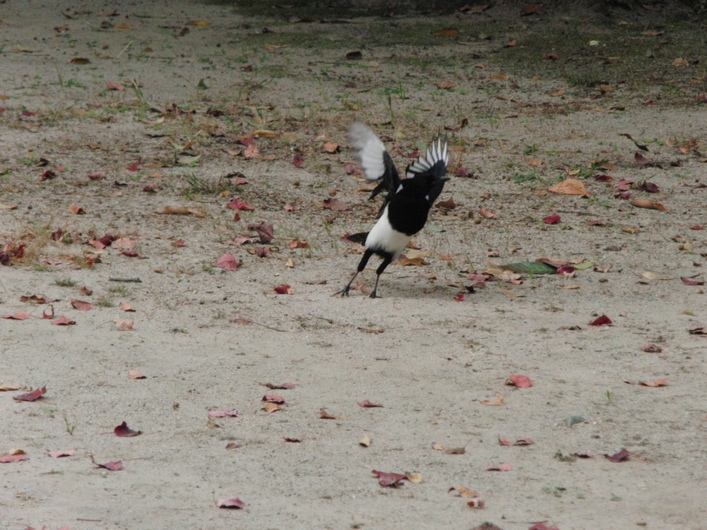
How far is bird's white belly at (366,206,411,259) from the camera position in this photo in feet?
17.4

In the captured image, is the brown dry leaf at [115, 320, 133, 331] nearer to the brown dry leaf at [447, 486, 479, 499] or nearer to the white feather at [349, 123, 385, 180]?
the white feather at [349, 123, 385, 180]

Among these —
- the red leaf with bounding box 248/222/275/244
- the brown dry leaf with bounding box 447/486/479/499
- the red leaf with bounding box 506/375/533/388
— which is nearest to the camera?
the brown dry leaf with bounding box 447/486/479/499

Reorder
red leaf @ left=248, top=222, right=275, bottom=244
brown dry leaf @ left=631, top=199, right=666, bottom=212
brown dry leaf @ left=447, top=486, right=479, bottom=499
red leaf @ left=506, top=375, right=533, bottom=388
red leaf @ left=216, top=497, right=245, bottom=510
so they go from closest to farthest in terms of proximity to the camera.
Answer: red leaf @ left=216, top=497, right=245, bottom=510
brown dry leaf @ left=447, top=486, right=479, bottom=499
red leaf @ left=506, top=375, right=533, bottom=388
red leaf @ left=248, top=222, right=275, bottom=244
brown dry leaf @ left=631, top=199, right=666, bottom=212

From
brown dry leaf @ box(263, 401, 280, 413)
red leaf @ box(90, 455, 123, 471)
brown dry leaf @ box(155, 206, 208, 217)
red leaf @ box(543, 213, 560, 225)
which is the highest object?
red leaf @ box(543, 213, 560, 225)

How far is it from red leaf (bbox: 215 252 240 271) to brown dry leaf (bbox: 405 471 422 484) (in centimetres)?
251

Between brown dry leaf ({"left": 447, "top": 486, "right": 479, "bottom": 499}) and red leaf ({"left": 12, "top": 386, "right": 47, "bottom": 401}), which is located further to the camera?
red leaf ({"left": 12, "top": 386, "right": 47, "bottom": 401})

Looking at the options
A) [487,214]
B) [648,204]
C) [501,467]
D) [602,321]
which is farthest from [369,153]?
[501,467]

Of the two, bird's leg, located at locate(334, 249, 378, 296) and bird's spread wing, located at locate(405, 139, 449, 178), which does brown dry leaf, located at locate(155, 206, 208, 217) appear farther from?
bird's spread wing, located at locate(405, 139, 449, 178)

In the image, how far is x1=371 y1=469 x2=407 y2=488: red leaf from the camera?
3207 mm

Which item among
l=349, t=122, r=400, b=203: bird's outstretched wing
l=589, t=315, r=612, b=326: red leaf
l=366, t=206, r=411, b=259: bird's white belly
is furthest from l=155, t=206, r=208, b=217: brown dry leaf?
l=589, t=315, r=612, b=326: red leaf

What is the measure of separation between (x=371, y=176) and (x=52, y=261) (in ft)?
5.94

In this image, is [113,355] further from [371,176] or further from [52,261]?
[371,176]

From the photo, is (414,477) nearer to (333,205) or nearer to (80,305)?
(80,305)

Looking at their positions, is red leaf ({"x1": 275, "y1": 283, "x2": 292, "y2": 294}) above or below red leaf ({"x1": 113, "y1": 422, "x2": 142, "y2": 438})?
above
